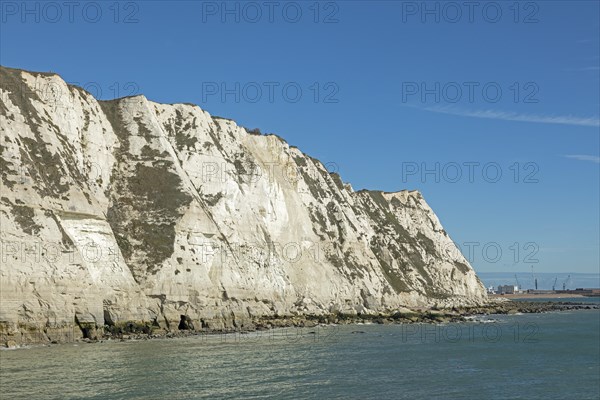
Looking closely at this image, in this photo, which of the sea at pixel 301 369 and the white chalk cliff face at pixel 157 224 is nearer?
the sea at pixel 301 369

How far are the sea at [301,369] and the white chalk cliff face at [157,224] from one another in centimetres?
506

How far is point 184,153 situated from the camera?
266 feet

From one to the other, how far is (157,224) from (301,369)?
107 feet

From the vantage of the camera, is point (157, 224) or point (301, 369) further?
point (157, 224)

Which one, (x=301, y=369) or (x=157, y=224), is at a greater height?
(x=157, y=224)

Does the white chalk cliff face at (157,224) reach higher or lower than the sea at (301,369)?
higher

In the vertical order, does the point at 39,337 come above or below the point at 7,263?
below

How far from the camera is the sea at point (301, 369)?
101ft

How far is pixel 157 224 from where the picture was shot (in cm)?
6750

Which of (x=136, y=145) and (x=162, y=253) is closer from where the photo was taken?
(x=162, y=253)

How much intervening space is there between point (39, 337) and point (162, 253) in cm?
1742

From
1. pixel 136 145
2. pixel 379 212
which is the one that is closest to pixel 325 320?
pixel 136 145

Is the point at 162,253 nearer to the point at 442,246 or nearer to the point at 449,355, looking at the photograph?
the point at 449,355

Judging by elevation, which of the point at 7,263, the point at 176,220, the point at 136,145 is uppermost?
the point at 136,145
